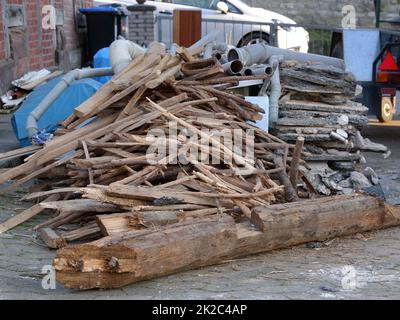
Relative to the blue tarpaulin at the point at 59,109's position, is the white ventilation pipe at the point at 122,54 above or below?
above

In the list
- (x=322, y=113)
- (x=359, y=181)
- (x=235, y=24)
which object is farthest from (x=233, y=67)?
(x=235, y=24)

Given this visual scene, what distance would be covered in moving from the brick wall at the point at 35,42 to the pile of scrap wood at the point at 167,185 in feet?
13.0

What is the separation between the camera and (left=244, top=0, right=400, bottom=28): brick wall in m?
25.5

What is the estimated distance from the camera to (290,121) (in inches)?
327

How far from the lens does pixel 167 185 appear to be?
20.3ft

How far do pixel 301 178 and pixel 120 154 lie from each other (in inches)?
70.5

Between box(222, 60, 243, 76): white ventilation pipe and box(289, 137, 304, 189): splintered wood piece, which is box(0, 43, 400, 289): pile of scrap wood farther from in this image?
box(222, 60, 243, 76): white ventilation pipe

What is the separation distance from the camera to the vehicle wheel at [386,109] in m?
10.6

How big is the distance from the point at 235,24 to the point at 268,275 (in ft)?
39.4

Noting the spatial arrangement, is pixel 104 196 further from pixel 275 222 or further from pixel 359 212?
pixel 359 212

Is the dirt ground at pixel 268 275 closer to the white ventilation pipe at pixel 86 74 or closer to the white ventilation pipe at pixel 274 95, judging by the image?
the white ventilation pipe at pixel 86 74

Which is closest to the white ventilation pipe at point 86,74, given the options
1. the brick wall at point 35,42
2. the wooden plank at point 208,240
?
the brick wall at point 35,42

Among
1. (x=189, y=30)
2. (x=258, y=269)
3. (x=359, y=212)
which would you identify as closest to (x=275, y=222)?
(x=258, y=269)

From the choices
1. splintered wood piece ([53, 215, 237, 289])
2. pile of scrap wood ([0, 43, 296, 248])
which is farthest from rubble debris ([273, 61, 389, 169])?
splintered wood piece ([53, 215, 237, 289])
